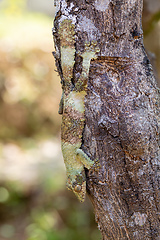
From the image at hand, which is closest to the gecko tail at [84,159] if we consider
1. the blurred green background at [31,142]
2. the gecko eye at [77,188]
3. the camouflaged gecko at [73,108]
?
the camouflaged gecko at [73,108]

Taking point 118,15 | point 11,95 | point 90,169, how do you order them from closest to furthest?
1. point 118,15
2. point 90,169
3. point 11,95

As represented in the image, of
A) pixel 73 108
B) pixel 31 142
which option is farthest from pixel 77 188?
pixel 31 142

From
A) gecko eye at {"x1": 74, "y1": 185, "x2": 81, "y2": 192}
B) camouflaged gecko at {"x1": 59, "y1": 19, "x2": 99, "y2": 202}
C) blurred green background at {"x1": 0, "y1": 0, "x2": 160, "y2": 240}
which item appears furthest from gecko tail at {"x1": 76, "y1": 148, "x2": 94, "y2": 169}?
blurred green background at {"x1": 0, "y1": 0, "x2": 160, "y2": 240}

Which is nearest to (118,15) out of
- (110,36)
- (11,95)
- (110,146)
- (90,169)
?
(110,36)

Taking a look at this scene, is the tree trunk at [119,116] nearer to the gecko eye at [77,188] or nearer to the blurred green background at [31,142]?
the gecko eye at [77,188]

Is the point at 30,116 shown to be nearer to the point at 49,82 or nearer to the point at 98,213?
the point at 49,82
